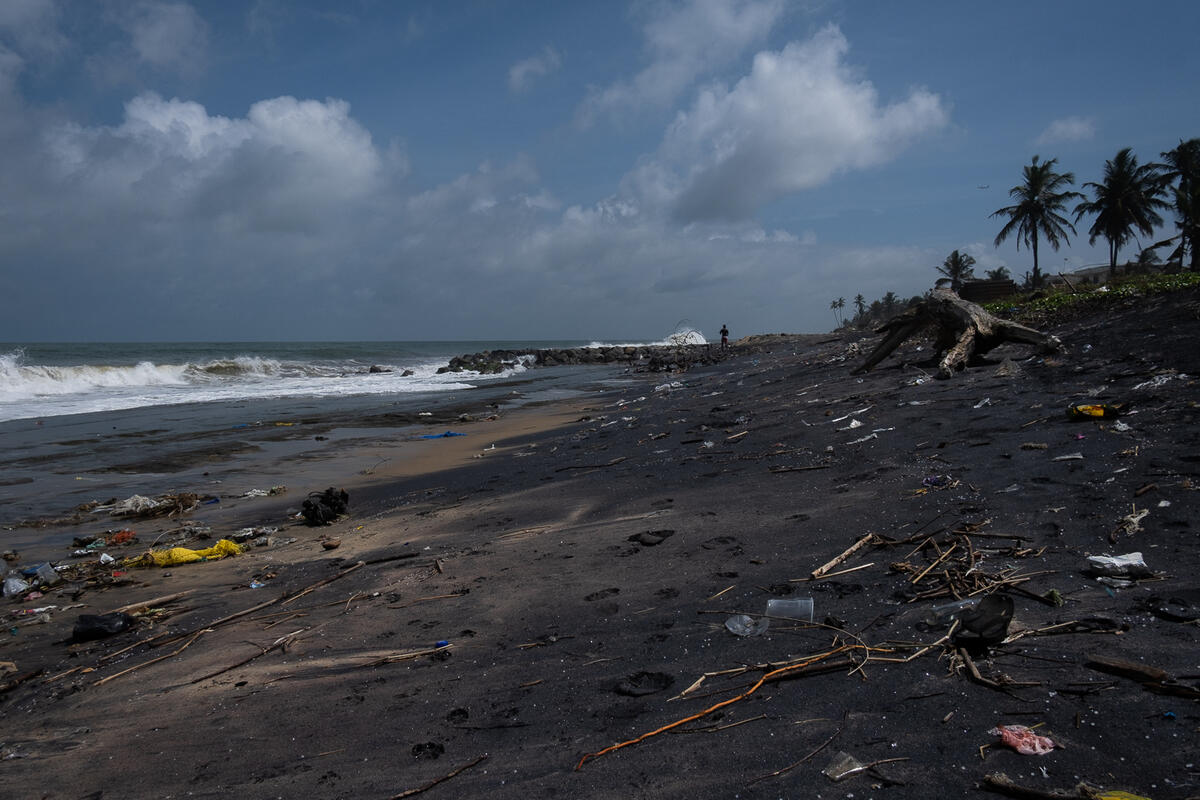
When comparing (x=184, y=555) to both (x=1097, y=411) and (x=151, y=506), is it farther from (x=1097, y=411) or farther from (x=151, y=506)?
(x=1097, y=411)

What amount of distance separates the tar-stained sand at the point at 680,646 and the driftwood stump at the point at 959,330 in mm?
2448

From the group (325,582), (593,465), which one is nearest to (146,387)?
(593,465)

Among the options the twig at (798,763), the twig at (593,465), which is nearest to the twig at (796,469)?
the twig at (593,465)

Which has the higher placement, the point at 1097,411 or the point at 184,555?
the point at 1097,411

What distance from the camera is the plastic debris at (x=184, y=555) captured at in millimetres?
5320

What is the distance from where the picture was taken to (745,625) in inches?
114

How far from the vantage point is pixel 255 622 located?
3.79 metres

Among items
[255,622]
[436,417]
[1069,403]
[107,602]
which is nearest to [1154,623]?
A: [1069,403]

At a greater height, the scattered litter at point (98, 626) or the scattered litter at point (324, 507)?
the scattered litter at point (324, 507)

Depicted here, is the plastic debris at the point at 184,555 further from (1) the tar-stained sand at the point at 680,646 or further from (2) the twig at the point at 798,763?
(2) the twig at the point at 798,763

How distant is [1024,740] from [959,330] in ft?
29.6

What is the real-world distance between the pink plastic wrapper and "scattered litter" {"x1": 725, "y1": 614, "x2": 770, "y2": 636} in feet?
3.36

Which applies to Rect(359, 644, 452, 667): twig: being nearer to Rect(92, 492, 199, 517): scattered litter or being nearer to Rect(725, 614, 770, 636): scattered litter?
Rect(725, 614, 770, 636): scattered litter

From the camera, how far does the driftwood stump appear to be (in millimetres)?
8578
